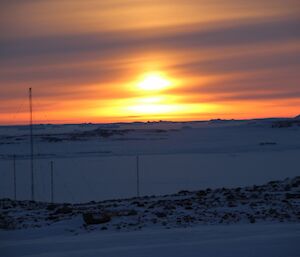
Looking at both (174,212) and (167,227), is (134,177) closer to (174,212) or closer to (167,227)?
(174,212)

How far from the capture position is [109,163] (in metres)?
35.1

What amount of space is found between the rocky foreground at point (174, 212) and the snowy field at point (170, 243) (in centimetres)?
75

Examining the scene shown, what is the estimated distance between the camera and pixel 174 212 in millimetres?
12312

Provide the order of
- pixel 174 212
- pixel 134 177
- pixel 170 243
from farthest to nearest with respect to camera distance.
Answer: pixel 134 177, pixel 174 212, pixel 170 243

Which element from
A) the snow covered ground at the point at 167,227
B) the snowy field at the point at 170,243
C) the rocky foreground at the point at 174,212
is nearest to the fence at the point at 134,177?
the rocky foreground at the point at 174,212

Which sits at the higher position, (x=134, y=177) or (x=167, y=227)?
(x=167, y=227)

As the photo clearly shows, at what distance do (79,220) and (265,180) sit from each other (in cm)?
1455

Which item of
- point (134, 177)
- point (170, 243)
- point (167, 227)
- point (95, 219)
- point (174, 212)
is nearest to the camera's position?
point (170, 243)

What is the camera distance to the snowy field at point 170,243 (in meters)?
8.34

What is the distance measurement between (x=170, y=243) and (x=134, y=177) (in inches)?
694

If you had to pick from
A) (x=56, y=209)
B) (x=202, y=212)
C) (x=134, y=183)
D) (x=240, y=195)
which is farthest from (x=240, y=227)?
(x=134, y=183)

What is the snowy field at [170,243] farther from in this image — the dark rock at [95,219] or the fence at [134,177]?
the fence at [134,177]

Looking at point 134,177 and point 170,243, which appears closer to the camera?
point 170,243

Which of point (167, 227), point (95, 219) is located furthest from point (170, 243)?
point (95, 219)
